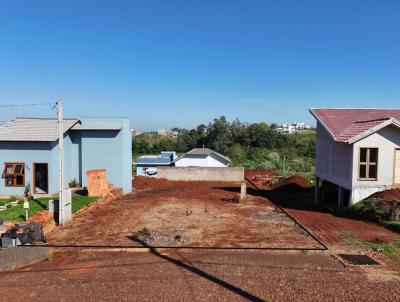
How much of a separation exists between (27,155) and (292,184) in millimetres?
18990

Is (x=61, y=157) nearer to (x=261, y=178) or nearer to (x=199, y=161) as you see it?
(x=261, y=178)

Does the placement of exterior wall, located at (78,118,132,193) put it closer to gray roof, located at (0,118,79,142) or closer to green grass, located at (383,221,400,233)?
gray roof, located at (0,118,79,142)

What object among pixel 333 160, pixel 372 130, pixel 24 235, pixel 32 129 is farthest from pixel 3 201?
pixel 372 130

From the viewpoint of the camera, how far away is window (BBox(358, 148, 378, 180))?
1686 centimetres

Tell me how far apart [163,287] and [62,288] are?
2276 millimetres

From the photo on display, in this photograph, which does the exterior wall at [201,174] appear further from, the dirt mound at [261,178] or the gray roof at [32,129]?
the gray roof at [32,129]

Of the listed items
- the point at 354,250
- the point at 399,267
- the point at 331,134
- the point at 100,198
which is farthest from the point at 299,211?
the point at 100,198

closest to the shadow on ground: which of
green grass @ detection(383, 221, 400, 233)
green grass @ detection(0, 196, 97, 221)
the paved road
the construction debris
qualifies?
the paved road

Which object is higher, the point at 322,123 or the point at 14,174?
the point at 322,123

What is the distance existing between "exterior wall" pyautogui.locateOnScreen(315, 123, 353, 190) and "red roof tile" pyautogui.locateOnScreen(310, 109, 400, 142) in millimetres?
525

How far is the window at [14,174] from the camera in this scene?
1953cm

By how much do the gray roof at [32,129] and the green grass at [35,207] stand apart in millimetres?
3556

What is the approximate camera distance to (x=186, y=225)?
48.4 ft

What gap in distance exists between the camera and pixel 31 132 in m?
20.3
